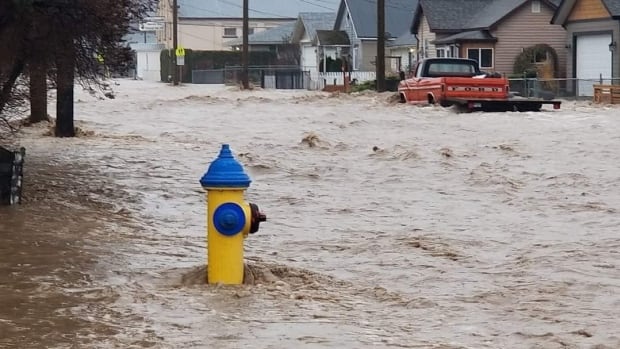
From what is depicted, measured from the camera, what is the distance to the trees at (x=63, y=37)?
12578 millimetres

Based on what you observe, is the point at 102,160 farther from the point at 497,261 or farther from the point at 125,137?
the point at 497,261

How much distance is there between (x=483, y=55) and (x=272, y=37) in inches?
1450

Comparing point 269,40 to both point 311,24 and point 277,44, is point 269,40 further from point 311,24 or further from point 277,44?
point 311,24

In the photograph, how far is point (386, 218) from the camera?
44.7ft

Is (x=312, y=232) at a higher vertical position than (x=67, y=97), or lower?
lower

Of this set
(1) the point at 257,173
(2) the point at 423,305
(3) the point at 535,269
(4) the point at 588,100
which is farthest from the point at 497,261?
(4) the point at 588,100

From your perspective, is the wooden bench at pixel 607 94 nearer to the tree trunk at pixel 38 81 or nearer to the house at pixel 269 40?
the tree trunk at pixel 38 81

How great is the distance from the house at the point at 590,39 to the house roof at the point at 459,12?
8035 mm

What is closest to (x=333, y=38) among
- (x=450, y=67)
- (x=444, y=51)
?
(x=444, y=51)

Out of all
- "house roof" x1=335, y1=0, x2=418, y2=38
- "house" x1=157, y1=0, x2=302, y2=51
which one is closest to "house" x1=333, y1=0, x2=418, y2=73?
"house roof" x1=335, y1=0, x2=418, y2=38

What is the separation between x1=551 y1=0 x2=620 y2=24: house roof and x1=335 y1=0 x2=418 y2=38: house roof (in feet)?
80.6

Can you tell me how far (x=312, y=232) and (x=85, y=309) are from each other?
190 inches

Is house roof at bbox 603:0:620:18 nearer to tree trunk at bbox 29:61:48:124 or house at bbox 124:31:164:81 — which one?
tree trunk at bbox 29:61:48:124

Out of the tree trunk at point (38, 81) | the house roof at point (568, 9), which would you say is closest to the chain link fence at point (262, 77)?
the house roof at point (568, 9)
